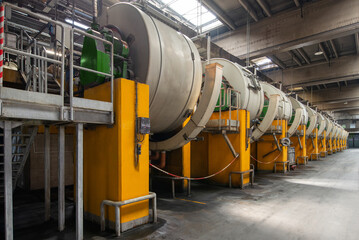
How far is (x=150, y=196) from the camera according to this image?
3.79m

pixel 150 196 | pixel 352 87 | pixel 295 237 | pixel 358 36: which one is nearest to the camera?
pixel 295 237

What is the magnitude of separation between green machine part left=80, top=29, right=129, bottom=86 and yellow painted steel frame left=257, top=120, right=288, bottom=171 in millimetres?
8051

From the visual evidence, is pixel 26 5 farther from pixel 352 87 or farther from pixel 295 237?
pixel 352 87

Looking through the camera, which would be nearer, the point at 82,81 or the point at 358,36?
the point at 82,81

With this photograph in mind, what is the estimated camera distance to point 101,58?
143 inches

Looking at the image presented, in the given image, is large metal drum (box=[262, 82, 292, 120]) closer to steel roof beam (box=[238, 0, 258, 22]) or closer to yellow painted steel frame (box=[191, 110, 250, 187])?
steel roof beam (box=[238, 0, 258, 22])

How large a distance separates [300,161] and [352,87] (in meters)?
9.79

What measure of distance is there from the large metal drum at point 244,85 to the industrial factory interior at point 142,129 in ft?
0.16

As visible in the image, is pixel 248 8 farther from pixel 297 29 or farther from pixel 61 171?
pixel 61 171

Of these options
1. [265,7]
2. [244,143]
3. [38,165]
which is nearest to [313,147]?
[265,7]

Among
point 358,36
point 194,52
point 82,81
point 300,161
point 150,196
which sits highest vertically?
point 358,36

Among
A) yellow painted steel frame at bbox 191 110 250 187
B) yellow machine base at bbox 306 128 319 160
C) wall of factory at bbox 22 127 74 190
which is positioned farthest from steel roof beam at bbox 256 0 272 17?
yellow machine base at bbox 306 128 319 160

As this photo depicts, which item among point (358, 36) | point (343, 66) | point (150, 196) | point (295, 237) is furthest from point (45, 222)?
point (343, 66)

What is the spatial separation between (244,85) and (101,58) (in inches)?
198
